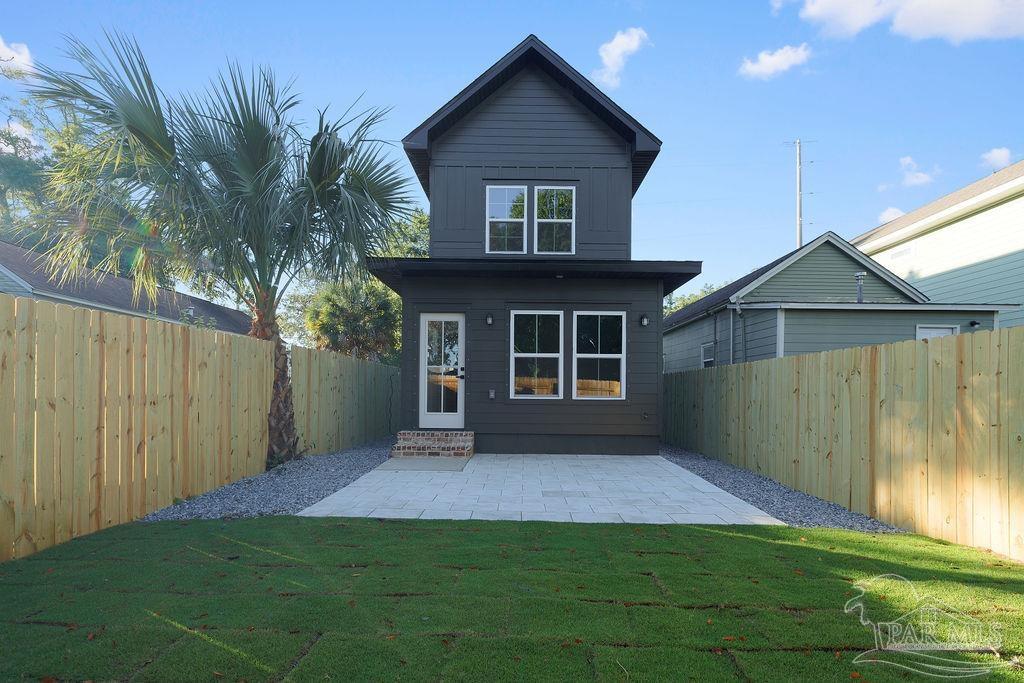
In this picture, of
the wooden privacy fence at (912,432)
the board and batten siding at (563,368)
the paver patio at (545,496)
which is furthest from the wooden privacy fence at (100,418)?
the wooden privacy fence at (912,432)

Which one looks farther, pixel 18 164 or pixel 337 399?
pixel 18 164

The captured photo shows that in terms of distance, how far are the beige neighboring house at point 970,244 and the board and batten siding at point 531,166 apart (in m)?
9.02

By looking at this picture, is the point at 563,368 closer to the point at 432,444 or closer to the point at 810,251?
the point at 432,444

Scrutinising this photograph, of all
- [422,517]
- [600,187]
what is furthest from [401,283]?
[422,517]

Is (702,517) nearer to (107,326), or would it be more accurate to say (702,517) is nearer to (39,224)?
(107,326)

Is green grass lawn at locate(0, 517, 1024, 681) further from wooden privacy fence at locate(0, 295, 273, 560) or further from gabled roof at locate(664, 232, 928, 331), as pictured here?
gabled roof at locate(664, 232, 928, 331)

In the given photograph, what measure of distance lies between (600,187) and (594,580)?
30.7 ft

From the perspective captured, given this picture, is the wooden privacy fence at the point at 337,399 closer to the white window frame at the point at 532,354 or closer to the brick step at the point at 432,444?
the brick step at the point at 432,444

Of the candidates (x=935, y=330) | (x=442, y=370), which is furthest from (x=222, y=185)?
(x=935, y=330)

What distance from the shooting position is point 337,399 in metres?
11.6

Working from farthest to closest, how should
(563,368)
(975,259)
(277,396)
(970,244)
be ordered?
(970,244) < (975,259) < (563,368) < (277,396)

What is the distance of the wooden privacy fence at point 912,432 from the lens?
4.69 meters

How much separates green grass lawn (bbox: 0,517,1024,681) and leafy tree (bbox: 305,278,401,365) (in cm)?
1403

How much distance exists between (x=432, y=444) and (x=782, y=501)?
18.8 ft
